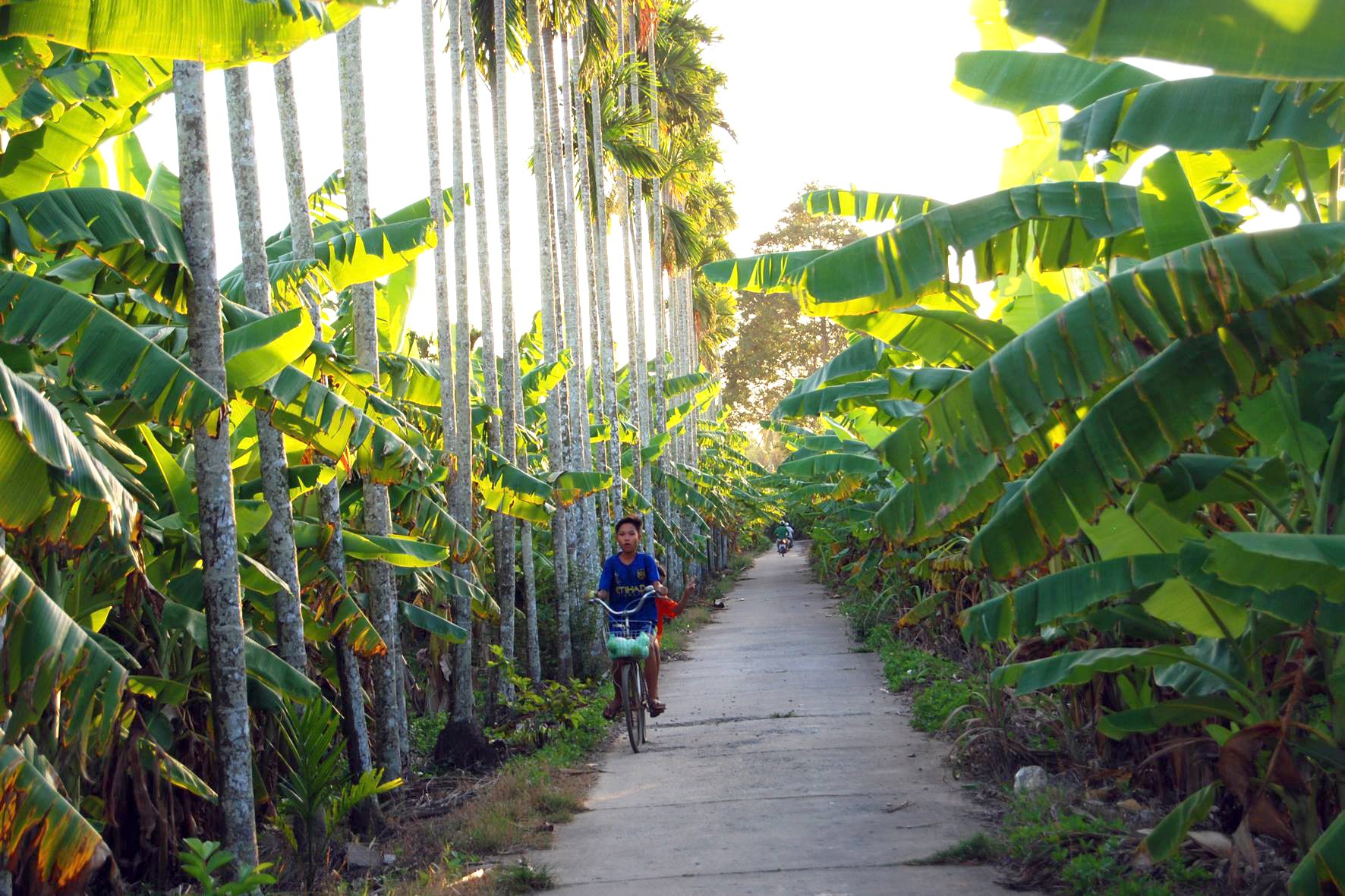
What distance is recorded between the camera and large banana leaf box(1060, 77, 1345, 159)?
5727 mm

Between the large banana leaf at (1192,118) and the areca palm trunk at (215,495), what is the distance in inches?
181

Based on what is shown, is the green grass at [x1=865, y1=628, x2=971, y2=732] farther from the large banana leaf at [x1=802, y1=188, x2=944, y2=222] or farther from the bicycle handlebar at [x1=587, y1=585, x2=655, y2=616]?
the large banana leaf at [x1=802, y1=188, x2=944, y2=222]

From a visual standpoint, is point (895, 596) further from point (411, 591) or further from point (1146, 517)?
point (1146, 517)

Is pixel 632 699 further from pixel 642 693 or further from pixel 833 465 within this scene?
pixel 833 465

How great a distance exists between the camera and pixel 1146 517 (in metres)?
6.53

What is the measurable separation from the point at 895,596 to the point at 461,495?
10443mm

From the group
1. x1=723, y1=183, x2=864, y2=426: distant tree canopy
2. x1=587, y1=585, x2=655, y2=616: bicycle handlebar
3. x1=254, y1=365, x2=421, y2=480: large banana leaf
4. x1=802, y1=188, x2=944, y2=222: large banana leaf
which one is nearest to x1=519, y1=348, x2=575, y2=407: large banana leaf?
x1=587, y1=585, x2=655, y2=616: bicycle handlebar

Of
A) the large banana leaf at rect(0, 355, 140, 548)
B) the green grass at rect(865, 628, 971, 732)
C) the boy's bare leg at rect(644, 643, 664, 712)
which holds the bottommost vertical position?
the green grass at rect(865, 628, 971, 732)

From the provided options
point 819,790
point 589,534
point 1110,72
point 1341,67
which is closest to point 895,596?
point 589,534

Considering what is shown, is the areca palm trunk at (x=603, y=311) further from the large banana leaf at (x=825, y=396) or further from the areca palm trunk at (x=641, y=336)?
the large banana leaf at (x=825, y=396)

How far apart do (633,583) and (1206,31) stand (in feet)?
27.7

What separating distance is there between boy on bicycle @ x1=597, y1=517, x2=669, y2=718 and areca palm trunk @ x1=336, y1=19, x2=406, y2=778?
233 centimetres

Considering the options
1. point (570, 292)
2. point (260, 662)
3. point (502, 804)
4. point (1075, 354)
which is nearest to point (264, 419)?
point (260, 662)

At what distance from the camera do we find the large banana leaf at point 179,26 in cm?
543
